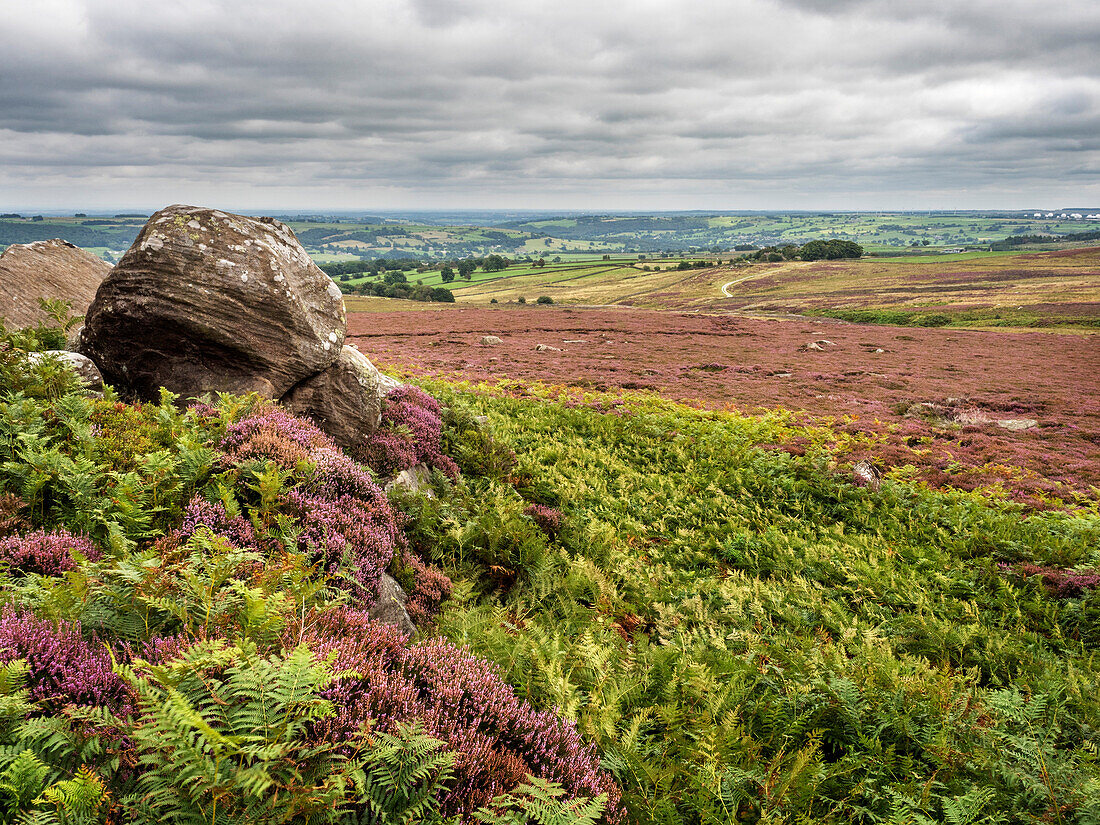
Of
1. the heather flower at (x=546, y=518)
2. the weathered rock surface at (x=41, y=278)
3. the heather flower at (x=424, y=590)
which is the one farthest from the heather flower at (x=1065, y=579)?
the weathered rock surface at (x=41, y=278)

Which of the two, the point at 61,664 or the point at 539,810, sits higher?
the point at 61,664

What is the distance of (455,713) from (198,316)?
8.15 m

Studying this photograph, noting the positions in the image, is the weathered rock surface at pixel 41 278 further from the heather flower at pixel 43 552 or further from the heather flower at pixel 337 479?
the heather flower at pixel 43 552

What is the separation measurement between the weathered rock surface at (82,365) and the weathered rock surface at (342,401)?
2.72m

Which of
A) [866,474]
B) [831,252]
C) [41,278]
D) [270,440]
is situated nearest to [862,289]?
[831,252]

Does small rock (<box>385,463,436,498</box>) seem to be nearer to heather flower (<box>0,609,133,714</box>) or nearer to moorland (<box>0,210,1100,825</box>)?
moorland (<box>0,210,1100,825</box>)

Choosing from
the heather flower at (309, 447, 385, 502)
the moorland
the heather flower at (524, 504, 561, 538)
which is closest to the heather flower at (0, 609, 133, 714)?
the moorland

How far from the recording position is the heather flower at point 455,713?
3.29 meters

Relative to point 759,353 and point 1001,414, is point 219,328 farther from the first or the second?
point 759,353

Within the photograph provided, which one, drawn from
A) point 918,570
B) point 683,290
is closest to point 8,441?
point 918,570

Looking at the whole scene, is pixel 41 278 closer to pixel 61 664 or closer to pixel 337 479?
pixel 337 479

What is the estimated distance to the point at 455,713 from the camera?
3775 mm

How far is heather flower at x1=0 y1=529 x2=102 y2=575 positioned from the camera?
431 cm

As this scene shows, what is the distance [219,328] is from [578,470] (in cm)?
801
